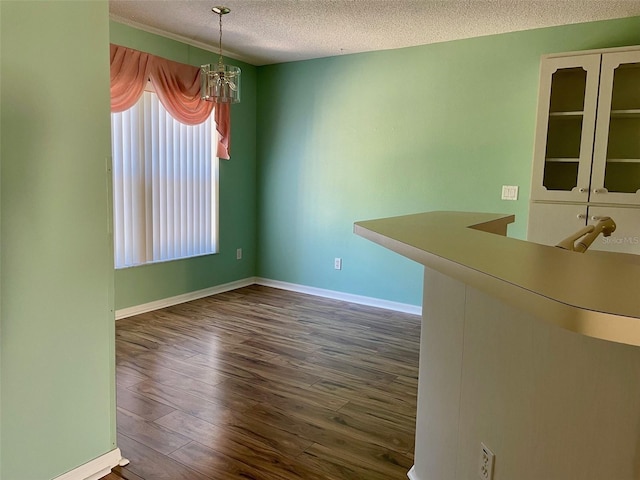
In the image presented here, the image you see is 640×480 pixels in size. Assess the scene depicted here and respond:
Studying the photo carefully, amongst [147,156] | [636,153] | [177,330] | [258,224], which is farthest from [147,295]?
[636,153]

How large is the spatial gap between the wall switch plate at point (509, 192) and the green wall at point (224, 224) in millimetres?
2657

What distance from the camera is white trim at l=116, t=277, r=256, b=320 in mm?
4121

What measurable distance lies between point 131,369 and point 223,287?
2.12m

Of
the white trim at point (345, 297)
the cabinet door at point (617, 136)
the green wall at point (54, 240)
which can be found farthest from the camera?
the white trim at point (345, 297)

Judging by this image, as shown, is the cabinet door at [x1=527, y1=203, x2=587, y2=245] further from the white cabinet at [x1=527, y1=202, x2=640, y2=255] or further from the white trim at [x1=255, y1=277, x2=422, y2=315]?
the white trim at [x1=255, y1=277, x2=422, y2=315]

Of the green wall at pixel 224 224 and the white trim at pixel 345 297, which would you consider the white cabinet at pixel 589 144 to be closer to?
the white trim at pixel 345 297

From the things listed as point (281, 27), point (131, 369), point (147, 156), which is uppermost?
point (281, 27)

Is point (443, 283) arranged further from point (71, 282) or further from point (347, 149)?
point (347, 149)

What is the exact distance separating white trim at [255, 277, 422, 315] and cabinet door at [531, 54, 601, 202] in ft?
5.13

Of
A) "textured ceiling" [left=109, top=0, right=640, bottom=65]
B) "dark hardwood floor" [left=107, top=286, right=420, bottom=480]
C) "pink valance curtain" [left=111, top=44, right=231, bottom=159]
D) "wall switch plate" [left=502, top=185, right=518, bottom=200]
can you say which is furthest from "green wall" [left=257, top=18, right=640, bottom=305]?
"dark hardwood floor" [left=107, top=286, right=420, bottom=480]

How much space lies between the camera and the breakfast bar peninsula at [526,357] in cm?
71

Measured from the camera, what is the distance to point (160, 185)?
14.0ft

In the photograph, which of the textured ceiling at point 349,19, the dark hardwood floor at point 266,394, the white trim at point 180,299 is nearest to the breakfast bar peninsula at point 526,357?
the dark hardwood floor at point 266,394

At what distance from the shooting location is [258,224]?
213 inches
